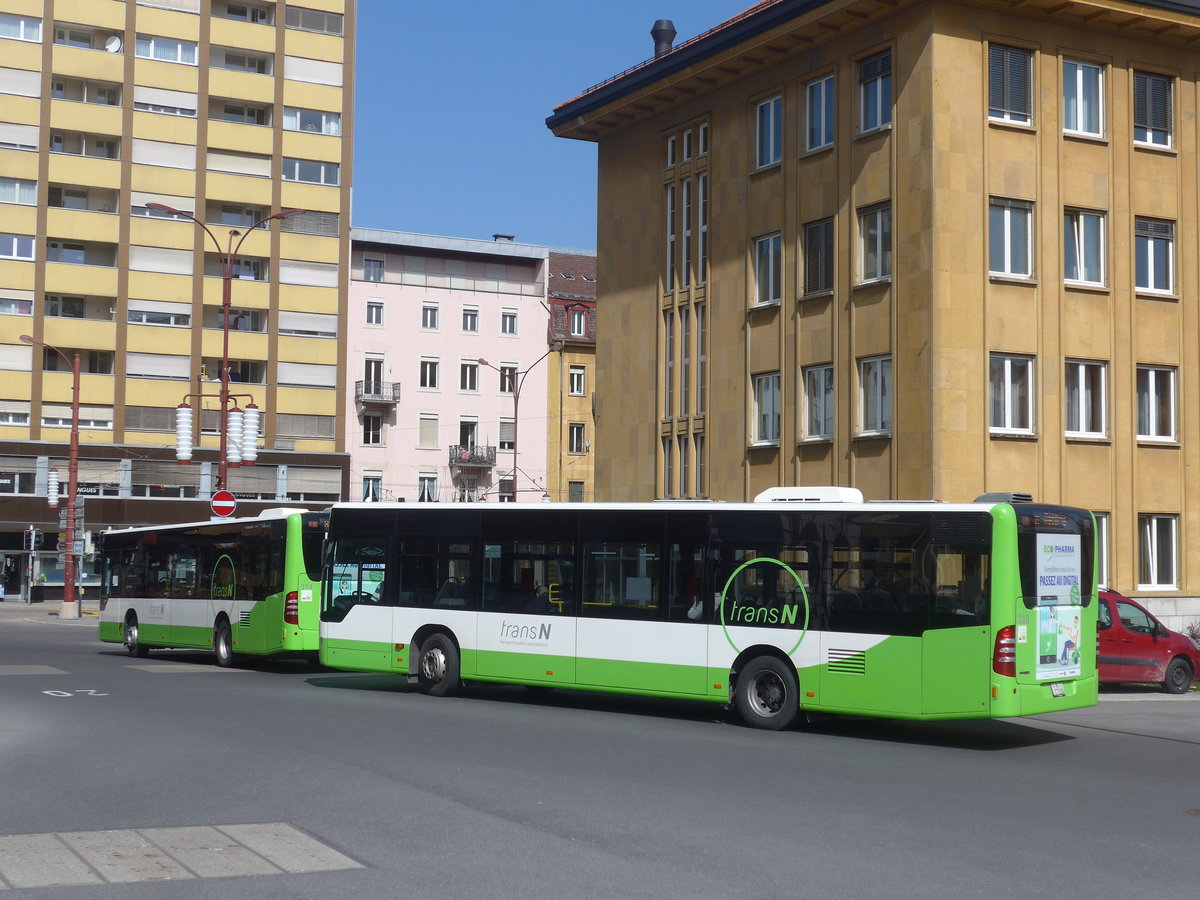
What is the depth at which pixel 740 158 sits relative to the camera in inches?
1351

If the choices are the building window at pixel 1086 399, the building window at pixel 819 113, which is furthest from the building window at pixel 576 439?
the building window at pixel 1086 399

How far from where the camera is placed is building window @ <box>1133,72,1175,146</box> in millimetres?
31328

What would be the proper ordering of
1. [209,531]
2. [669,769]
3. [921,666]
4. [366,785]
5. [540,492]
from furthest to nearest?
[540,492], [209,531], [921,666], [669,769], [366,785]

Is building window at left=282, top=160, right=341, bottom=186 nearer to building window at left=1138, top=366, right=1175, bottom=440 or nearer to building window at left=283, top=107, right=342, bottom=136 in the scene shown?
building window at left=283, top=107, right=342, bottom=136

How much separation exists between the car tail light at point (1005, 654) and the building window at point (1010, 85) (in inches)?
687

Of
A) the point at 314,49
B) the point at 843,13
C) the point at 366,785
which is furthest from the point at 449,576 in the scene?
the point at 314,49

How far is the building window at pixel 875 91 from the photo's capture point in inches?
1187

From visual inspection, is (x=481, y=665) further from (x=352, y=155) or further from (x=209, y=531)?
(x=352, y=155)

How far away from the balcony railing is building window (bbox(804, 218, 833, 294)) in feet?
147

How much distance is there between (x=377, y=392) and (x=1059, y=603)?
2443 inches

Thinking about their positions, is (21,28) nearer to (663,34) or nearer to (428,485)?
(428,485)

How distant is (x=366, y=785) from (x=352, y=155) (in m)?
61.6

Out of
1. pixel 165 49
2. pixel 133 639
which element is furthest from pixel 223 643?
pixel 165 49

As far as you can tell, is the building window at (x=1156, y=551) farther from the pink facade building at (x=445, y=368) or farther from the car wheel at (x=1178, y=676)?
the pink facade building at (x=445, y=368)
